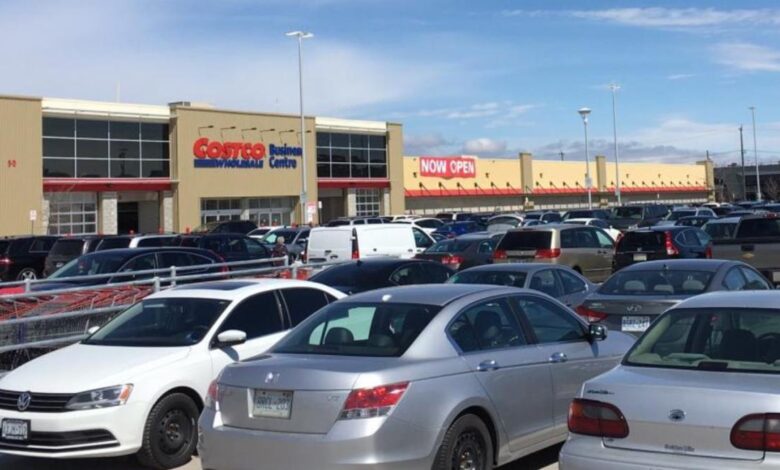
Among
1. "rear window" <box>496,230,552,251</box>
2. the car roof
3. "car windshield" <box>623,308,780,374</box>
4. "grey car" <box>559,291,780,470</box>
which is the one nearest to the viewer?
"grey car" <box>559,291,780,470</box>

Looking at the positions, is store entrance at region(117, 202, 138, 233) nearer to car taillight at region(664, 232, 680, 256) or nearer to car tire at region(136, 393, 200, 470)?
car taillight at region(664, 232, 680, 256)

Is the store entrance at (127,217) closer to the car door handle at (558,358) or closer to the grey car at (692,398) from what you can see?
the car door handle at (558,358)

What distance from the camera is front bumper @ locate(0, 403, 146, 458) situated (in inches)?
293

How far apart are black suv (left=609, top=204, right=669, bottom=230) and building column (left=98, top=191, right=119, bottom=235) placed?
2767cm

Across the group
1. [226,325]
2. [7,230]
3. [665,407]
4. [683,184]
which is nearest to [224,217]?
[7,230]

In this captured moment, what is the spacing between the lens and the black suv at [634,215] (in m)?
41.2

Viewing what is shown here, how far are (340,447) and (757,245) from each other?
51.8ft

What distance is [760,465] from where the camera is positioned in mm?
4828

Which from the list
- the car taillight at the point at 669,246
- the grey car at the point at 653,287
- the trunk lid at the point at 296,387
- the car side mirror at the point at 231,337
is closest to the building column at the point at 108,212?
the car taillight at the point at 669,246

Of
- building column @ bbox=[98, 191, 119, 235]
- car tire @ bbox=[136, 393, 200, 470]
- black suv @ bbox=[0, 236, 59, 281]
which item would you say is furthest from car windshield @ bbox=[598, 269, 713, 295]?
building column @ bbox=[98, 191, 119, 235]

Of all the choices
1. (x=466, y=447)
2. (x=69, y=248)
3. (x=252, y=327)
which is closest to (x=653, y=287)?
(x=252, y=327)

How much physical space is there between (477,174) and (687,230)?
2150 inches

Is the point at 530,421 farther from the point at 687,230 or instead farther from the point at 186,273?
the point at 687,230

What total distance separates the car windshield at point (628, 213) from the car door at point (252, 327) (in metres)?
35.0
